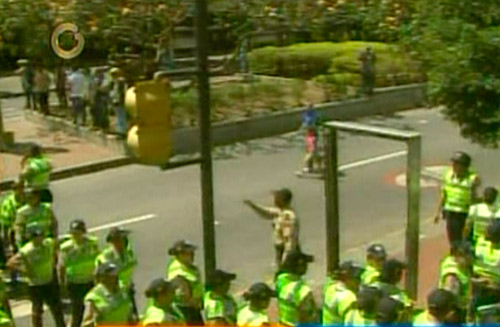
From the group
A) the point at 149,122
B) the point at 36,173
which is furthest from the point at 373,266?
the point at 36,173

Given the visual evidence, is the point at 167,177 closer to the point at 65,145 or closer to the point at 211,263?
the point at 65,145

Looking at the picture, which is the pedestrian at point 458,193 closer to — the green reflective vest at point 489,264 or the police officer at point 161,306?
the green reflective vest at point 489,264

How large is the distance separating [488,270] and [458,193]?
3.30 m

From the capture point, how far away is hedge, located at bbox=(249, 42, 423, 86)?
102ft

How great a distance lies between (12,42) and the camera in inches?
1308

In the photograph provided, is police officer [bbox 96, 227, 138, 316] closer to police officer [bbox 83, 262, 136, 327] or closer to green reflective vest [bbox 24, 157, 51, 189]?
police officer [bbox 83, 262, 136, 327]

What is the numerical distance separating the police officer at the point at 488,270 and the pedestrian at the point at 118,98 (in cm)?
1421

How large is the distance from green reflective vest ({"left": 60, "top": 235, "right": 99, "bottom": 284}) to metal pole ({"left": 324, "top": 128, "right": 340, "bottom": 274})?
247 centimetres

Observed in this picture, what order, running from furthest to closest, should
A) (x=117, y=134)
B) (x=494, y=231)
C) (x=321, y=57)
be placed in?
1. (x=321, y=57)
2. (x=117, y=134)
3. (x=494, y=231)

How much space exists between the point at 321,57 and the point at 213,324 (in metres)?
22.8

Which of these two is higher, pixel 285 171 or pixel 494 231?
pixel 494 231

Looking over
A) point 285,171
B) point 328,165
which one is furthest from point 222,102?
point 328,165

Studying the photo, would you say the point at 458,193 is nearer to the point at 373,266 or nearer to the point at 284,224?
the point at 284,224

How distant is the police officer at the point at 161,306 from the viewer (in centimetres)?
945
